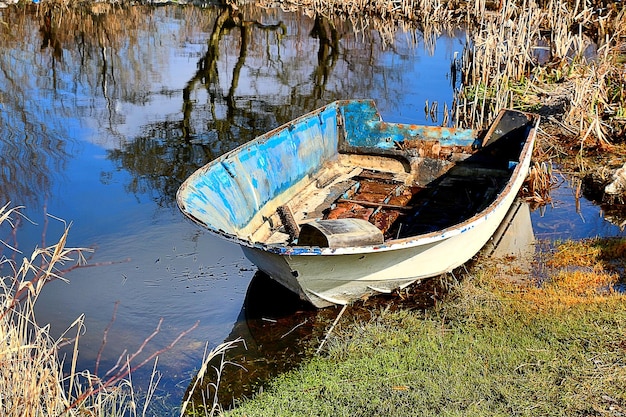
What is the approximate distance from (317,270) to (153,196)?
131 inches

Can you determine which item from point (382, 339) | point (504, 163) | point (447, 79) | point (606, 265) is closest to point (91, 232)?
point (382, 339)

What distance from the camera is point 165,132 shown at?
9.44 m

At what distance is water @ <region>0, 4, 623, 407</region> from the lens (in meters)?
4.88

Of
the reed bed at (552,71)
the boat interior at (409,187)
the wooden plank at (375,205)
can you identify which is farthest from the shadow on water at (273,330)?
the reed bed at (552,71)

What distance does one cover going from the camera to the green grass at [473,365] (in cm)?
367

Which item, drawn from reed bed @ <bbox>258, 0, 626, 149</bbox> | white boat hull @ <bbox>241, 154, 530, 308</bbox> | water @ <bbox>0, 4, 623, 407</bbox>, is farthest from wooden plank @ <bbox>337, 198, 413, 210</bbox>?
reed bed @ <bbox>258, 0, 626, 149</bbox>

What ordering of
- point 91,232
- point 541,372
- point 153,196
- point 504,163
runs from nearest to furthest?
point 541,372 → point 91,232 → point 504,163 → point 153,196

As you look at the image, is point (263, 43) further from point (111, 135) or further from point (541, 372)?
point (541, 372)

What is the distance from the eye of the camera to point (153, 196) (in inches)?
286

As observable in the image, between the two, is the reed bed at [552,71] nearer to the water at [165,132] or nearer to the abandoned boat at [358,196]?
the water at [165,132]

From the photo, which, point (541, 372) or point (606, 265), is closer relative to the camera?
point (541, 372)

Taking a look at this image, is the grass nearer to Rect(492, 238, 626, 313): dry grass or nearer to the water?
Rect(492, 238, 626, 313): dry grass

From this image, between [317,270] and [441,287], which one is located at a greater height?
[317,270]

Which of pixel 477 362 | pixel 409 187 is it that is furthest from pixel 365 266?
pixel 409 187
